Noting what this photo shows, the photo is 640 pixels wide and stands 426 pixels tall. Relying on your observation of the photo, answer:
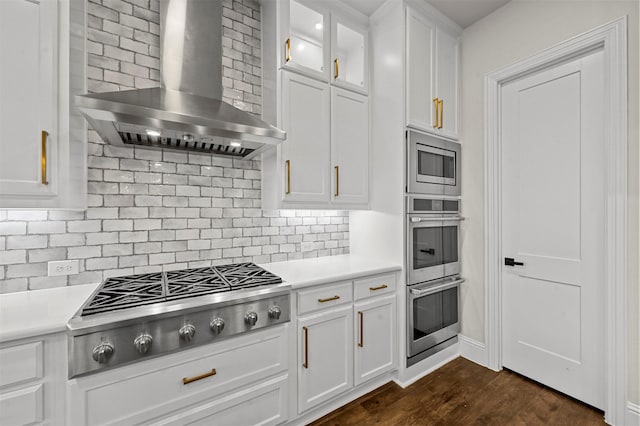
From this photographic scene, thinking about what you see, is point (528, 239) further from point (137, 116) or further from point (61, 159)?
point (61, 159)

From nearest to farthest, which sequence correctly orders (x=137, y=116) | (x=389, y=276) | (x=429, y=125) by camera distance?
(x=137, y=116) → (x=389, y=276) → (x=429, y=125)

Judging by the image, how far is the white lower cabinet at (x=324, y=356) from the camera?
6.11ft

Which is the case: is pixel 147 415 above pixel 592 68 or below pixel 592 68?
below

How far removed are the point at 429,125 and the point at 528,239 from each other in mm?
1277

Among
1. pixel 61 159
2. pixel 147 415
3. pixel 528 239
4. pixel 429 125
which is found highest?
pixel 429 125

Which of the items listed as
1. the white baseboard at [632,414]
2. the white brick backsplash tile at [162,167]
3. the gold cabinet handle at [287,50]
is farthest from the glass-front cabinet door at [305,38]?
the white baseboard at [632,414]

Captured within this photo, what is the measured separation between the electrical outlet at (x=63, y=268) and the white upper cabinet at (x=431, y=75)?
254 centimetres

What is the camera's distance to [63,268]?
1679mm

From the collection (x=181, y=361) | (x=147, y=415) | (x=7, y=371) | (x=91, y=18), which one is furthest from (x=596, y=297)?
(x=91, y=18)

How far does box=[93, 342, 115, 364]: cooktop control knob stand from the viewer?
1227mm

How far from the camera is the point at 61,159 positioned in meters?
1.46

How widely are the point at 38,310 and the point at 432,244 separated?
2622 millimetres

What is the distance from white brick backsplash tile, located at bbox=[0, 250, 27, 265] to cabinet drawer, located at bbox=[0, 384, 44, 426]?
2.56ft

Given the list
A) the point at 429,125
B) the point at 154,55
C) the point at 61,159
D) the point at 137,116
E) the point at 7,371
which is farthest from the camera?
the point at 429,125
